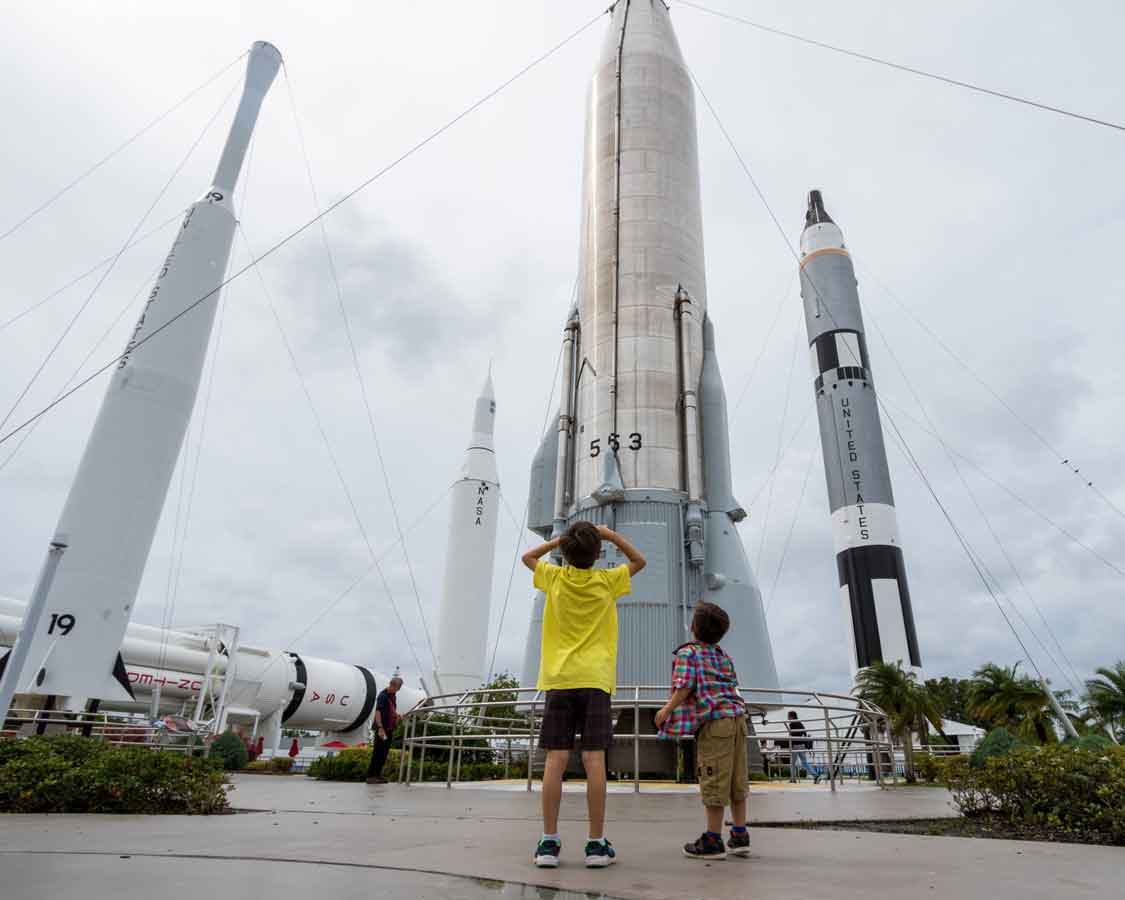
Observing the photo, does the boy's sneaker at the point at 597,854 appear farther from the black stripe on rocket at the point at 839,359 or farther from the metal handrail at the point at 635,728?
the black stripe on rocket at the point at 839,359

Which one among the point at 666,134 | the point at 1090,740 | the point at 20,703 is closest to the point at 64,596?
the point at 20,703

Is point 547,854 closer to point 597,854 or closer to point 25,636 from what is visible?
point 597,854

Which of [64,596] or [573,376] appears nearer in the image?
[64,596]

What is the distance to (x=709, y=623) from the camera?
12.9 feet

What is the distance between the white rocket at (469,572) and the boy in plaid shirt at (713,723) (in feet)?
65.5

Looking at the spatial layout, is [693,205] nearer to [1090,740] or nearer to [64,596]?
[64,596]

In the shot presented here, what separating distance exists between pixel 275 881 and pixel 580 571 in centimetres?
172

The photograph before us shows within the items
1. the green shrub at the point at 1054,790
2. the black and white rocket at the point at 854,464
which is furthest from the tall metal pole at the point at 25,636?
the black and white rocket at the point at 854,464

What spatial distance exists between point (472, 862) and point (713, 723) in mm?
1302

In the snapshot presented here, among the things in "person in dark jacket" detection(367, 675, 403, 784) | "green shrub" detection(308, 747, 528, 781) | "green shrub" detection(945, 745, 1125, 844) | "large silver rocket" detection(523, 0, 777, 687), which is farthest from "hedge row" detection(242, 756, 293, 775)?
"green shrub" detection(945, 745, 1125, 844)

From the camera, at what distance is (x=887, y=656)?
24375 mm

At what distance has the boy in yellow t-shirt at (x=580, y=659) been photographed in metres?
3.27

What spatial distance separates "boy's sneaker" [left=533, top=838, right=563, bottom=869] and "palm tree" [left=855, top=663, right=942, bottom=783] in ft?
62.3

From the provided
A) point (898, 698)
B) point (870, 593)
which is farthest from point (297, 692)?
Result: point (870, 593)
